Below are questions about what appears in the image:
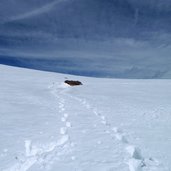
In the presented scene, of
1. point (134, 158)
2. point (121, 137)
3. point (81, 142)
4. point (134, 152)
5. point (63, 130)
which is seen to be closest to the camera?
point (134, 158)

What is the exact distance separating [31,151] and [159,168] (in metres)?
2.05

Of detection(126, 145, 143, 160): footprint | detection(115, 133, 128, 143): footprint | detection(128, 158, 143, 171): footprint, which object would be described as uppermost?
detection(115, 133, 128, 143): footprint

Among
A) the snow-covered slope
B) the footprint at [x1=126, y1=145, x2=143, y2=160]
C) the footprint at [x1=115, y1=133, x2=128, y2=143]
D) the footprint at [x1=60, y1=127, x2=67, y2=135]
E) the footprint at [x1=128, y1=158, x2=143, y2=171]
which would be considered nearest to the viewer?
the footprint at [x1=128, y1=158, x2=143, y2=171]

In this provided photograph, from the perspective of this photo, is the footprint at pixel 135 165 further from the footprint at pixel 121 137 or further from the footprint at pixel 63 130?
the footprint at pixel 63 130

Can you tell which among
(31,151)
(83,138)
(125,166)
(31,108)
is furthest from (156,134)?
(31,108)

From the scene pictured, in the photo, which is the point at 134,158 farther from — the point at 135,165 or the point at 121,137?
the point at 121,137

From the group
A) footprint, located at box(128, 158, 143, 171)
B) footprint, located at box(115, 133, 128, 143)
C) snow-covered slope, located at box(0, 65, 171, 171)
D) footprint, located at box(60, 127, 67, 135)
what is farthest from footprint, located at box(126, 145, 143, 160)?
footprint, located at box(60, 127, 67, 135)

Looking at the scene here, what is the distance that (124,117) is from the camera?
6.89 metres

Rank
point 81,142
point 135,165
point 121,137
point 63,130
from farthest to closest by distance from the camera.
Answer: point 63,130, point 121,137, point 81,142, point 135,165

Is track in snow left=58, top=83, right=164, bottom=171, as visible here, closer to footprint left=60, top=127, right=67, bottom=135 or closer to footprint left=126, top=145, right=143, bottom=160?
footprint left=126, top=145, right=143, bottom=160

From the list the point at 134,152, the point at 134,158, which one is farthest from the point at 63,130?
the point at 134,158

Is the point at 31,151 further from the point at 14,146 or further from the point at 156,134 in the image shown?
the point at 156,134

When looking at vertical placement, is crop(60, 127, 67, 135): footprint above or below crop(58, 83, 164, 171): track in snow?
→ above

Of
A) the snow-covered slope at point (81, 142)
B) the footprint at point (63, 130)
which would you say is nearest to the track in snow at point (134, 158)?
the snow-covered slope at point (81, 142)
